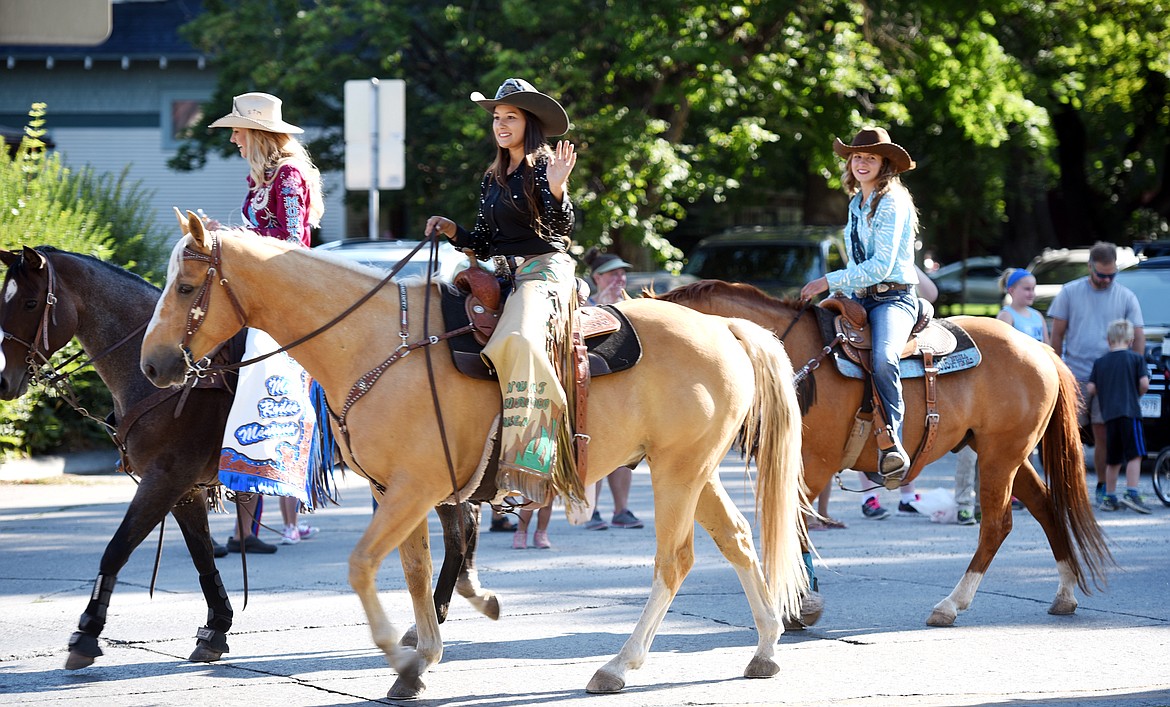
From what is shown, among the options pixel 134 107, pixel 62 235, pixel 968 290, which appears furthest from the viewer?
pixel 968 290

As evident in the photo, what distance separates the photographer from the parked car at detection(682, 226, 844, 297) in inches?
700

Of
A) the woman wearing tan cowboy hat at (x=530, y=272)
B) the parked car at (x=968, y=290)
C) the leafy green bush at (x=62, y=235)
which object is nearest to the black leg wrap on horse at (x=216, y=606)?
the woman wearing tan cowboy hat at (x=530, y=272)

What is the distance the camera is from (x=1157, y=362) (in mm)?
12383

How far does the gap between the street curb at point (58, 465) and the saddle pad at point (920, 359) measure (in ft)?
27.4

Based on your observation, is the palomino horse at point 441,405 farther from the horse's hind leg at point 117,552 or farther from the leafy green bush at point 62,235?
the leafy green bush at point 62,235

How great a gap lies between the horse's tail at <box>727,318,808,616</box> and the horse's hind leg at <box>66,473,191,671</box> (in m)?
2.83

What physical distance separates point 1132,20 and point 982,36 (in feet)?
19.5

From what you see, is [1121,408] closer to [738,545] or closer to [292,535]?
[738,545]

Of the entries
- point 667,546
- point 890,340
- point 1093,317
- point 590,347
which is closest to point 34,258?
point 590,347

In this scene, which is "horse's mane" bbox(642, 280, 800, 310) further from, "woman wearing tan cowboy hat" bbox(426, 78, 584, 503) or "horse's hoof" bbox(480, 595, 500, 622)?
"horse's hoof" bbox(480, 595, 500, 622)

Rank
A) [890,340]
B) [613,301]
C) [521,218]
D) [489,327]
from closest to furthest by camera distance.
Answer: [489,327] → [521,218] → [890,340] → [613,301]

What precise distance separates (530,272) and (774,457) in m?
1.52

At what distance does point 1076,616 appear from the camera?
716 centimetres

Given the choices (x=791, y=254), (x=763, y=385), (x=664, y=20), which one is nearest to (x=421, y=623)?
(x=763, y=385)
